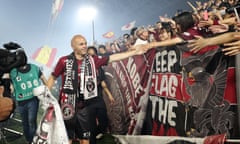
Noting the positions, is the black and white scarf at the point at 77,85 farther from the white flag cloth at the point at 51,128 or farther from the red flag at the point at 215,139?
the red flag at the point at 215,139

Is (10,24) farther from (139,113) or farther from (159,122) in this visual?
(159,122)

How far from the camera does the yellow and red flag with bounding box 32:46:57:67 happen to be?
254 centimetres

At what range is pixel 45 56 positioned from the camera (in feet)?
8.39

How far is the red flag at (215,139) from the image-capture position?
1.77m

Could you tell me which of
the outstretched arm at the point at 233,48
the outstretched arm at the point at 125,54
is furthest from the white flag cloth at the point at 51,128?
the outstretched arm at the point at 233,48

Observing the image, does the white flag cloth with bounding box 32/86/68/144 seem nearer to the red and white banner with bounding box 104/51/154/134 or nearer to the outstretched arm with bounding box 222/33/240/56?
the red and white banner with bounding box 104/51/154/134

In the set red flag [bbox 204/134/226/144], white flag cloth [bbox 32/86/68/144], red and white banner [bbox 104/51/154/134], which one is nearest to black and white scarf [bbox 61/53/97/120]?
red and white banner [bbox 104/51/154/134]

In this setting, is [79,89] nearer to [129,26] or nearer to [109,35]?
[109,35]

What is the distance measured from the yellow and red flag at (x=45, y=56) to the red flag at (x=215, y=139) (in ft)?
4.62

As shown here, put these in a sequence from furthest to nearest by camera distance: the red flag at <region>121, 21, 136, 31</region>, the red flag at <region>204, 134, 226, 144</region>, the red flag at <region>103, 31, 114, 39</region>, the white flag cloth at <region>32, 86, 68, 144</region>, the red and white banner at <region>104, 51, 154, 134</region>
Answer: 1. the red flag at <region>103, 31, 114, 39</region>
2. the red flag at <region>121, 21, 136, 31</region>
3. the red and white banner at <region>104, 51, 154, 134</region>
4. the white flag cloth at <region>32, 86, 68, 144</region>
5. the red flag at <region>204, 134, 226, 144</region>

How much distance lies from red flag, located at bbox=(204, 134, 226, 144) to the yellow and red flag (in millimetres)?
→ 1408

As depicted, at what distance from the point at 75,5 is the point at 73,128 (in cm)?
104

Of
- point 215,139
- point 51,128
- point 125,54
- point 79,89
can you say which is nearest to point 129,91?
point 125,54

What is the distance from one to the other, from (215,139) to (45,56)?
1503mm
